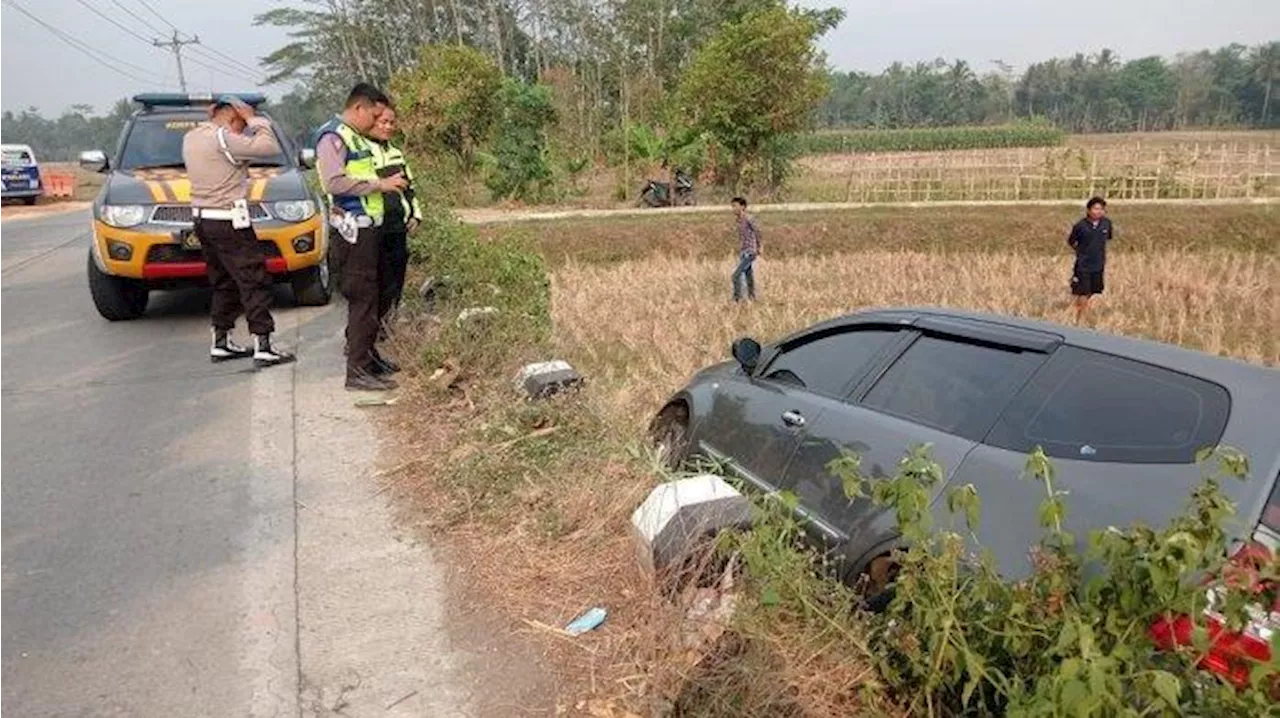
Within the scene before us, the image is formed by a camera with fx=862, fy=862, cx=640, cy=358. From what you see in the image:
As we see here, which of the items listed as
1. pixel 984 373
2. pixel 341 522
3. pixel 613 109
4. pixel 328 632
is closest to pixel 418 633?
pixel 328 632

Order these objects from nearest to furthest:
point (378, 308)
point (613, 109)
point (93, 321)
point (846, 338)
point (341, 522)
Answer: point (341, 522)
point (846, 338)
point (378, 308)
point (93, 321)
point (613, 109)

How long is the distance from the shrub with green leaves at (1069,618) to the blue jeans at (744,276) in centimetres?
949

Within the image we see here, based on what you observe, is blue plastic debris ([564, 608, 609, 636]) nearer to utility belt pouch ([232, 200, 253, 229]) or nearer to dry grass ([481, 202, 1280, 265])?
utility belt pouch ([232, 200, 253, 229])

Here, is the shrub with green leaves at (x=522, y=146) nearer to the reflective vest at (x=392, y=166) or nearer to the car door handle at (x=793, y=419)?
the reflective vest at (x=392, y=166)

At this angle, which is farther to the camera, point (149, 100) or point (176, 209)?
point (149, 100)

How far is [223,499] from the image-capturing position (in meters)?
4.01

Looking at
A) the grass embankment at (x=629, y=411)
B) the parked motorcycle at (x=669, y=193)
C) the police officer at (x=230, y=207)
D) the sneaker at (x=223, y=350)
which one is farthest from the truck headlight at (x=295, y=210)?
the parked motorcycle at (x=669, y=193)

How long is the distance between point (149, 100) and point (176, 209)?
196 cm

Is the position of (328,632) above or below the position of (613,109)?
below

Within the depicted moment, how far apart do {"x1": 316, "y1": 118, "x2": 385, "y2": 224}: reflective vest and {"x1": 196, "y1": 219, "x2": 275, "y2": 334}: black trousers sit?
3.35ft

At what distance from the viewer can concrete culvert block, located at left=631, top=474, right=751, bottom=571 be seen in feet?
9.42

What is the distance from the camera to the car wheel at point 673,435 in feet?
15.2

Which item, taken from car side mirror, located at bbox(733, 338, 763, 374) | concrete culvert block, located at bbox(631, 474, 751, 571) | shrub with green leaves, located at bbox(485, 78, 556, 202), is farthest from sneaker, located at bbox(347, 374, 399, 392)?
shrub with green leaves, located at bbox(485, 78, 556, 202)

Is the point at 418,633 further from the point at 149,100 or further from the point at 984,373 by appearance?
the point at 149,100
